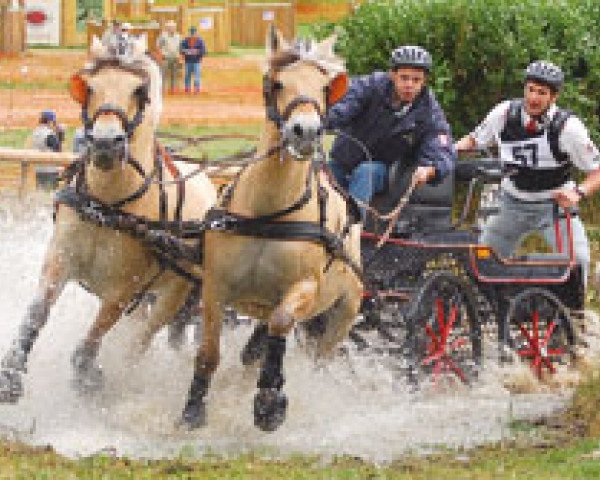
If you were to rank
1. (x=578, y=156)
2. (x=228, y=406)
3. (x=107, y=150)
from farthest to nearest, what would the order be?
(x=578, y=156), (x=228, y=406), (x=107, y=150)

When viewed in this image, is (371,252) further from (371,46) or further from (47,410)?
(371,46)

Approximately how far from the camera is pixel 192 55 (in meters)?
37.3

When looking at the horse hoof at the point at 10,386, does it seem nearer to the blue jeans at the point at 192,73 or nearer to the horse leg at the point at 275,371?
the horse leg at the point at 275,371

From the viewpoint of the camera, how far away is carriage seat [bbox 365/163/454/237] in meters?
10.6

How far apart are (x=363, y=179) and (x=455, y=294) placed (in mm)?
891

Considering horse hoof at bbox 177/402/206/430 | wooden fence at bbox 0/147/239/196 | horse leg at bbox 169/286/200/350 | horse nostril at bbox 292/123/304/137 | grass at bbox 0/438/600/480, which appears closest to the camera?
grass at bbox 0/438/600/480

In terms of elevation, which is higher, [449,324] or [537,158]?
[537,158]

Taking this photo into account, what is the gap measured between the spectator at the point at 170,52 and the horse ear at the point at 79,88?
28.6 m

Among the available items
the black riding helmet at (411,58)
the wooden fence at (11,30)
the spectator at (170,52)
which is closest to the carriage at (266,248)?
the black riding helmet at (411,58)

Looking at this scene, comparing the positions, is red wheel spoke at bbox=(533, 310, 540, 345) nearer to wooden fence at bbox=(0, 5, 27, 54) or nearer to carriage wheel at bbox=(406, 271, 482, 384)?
carriage wheel at bbox=(406, 271, 482, 384)

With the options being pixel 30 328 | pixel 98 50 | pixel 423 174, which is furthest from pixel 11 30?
pixel 30 328

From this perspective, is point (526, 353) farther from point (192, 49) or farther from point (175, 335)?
point (192, 49)

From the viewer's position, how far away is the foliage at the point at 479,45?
16.8 m

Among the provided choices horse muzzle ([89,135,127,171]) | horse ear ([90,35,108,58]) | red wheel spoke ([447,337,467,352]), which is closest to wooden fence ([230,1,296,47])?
red wheel spoke ([447,337,467,352])
